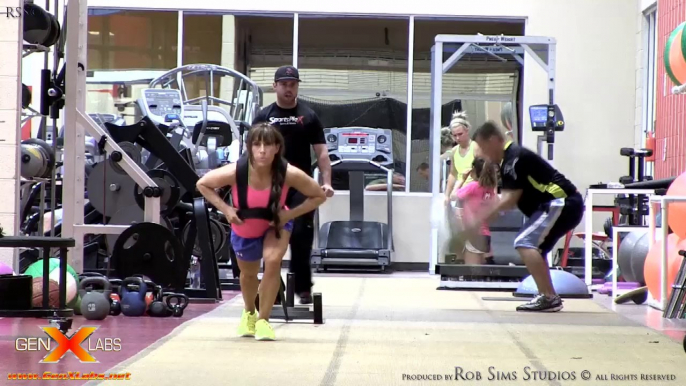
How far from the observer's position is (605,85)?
13422mm

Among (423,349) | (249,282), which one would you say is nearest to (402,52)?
(249,282)

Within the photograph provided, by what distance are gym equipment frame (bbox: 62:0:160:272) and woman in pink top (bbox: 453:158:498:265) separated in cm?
306

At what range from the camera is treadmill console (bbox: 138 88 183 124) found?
1077cm

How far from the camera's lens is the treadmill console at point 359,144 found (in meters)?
13.1

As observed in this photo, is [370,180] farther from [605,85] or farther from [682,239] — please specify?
[682,239]

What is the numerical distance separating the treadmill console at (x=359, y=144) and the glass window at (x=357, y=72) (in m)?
0.53

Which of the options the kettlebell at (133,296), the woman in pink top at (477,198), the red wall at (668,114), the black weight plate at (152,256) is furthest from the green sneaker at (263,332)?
the red wall at (668,114)

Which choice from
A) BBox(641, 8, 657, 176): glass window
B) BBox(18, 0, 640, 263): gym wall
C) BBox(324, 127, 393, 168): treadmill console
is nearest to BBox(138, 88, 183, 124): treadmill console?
BBox(18, 0, 640, 263): gym wall

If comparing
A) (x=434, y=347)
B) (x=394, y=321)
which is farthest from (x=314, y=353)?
(x=394, y=321)

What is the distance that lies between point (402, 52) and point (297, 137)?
7.15 meters

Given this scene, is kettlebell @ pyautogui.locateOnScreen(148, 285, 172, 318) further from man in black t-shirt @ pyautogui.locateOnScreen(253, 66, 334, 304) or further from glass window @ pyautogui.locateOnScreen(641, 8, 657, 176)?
glass window @ pyautogui.locateOnScreen(641, 8, 657, 176)

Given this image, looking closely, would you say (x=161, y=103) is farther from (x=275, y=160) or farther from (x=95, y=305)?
(x=275, y=160)

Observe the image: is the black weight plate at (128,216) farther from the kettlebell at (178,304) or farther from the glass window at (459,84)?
the glass window at (459,84)

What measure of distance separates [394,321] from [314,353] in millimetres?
1792
